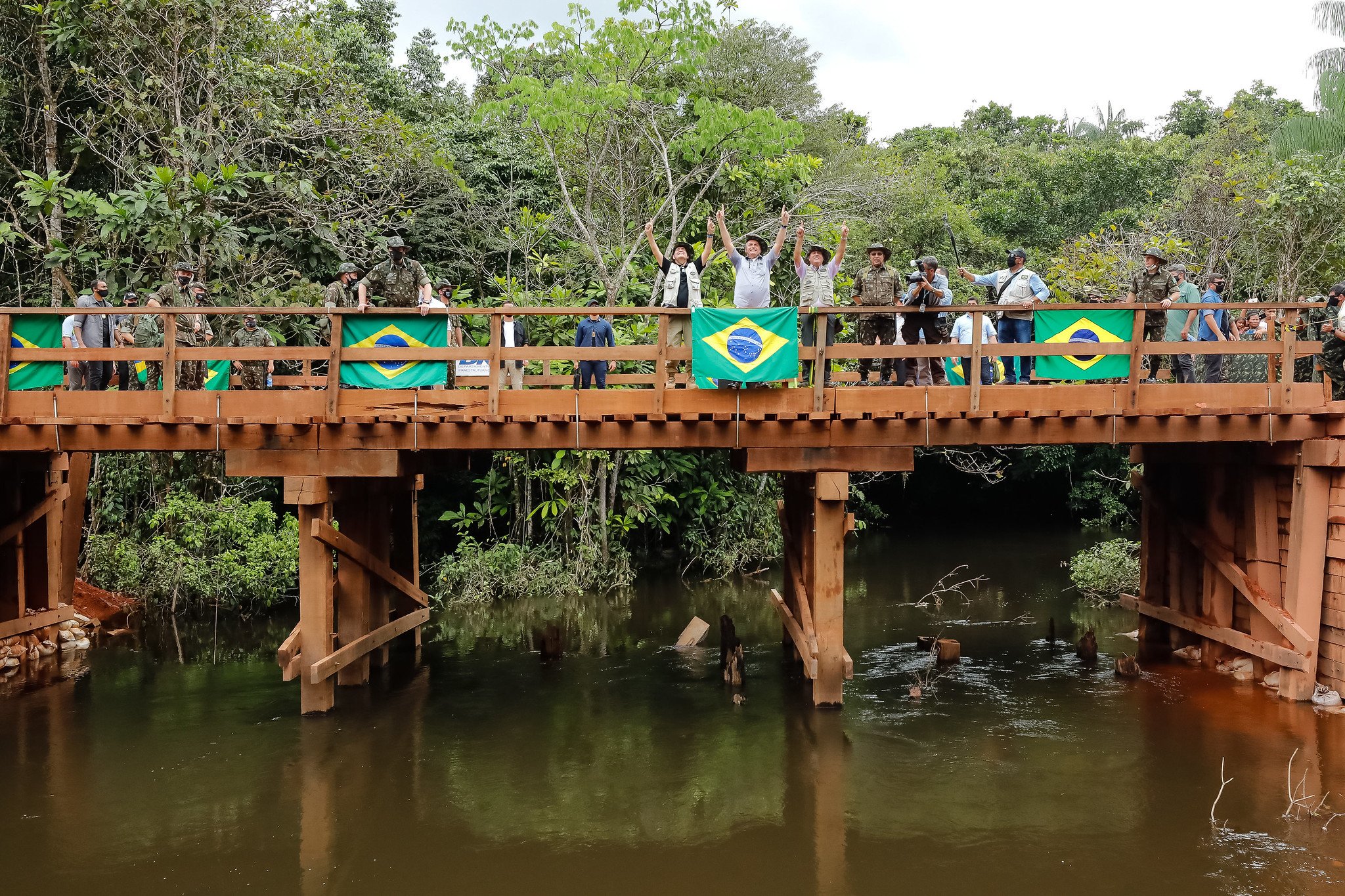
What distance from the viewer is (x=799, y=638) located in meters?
12.8

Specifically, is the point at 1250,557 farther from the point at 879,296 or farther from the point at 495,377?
the point at 495,377

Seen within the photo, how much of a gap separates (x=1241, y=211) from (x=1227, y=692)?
14887 millimetres

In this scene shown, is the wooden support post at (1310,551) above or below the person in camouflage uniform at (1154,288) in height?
below

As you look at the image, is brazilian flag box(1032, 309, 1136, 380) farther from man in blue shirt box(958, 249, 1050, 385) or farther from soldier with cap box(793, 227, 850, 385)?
soldier with cap box(793, 227, 850, 385)

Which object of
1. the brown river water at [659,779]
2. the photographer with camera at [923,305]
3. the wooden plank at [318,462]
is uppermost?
the photographer with camera at [923,305]

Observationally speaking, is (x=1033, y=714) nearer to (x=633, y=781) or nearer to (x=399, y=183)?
(x=633, y=781)

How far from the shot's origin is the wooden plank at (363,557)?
451 inches

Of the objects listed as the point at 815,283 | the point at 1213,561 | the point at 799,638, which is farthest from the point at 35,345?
the point at 1213,561

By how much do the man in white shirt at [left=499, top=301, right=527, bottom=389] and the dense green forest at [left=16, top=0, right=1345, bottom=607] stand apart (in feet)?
13.6

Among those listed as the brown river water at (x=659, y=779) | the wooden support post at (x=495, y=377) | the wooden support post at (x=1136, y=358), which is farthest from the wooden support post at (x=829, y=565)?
the wooden support post at (x=495, y=377)

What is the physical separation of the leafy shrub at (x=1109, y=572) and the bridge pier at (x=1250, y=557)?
4.45 meters

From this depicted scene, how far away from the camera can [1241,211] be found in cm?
2362

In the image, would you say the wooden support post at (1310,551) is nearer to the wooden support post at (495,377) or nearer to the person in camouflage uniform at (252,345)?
the wooden support post at (495,377)

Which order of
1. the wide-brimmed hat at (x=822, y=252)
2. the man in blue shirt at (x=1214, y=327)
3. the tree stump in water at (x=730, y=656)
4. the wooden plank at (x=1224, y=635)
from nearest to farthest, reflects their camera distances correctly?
1. the wooden plank at (x=1224, y=635)
2. the wide-brimmed hat at (x=822, y=252)
3. the man in blue shirt at (x=1214, y=327)
4. the tree stump in water at (x=730, y=656)
